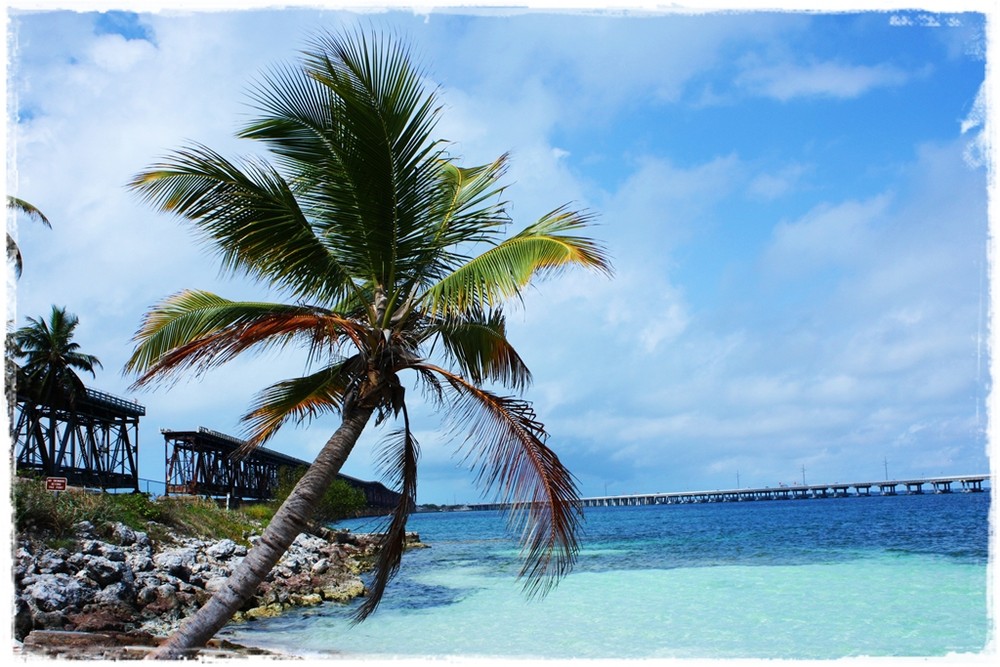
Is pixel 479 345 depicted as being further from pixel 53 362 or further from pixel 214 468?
pixel 214 468

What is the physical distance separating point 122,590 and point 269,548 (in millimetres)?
10979

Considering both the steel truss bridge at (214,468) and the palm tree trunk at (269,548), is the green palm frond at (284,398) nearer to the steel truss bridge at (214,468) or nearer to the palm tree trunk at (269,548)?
the palm tree trunk at (269,548)

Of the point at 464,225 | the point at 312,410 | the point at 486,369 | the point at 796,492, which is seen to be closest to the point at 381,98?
the point at 464,225

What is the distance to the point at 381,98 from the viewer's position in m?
5.90

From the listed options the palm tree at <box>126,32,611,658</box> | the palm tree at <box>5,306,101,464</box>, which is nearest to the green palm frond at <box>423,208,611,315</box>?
the palm tree at <box>126,32,611,658</box>

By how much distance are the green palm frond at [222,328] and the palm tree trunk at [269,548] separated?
0.76m

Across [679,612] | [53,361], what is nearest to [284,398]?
[679,612]

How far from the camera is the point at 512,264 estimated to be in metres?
6.05

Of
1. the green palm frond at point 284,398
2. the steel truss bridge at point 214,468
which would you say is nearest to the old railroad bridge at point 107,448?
the steel truss bridge at point 214,468

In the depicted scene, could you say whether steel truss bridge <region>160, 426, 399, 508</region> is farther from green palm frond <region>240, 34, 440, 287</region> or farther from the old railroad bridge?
green palm frond <region>240, 34, 440, 287</region>

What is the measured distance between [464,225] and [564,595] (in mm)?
19513

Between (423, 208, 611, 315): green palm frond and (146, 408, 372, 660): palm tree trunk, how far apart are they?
1.17 m

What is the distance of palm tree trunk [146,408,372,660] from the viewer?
5.41 metres

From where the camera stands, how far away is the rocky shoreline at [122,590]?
9969 mm
